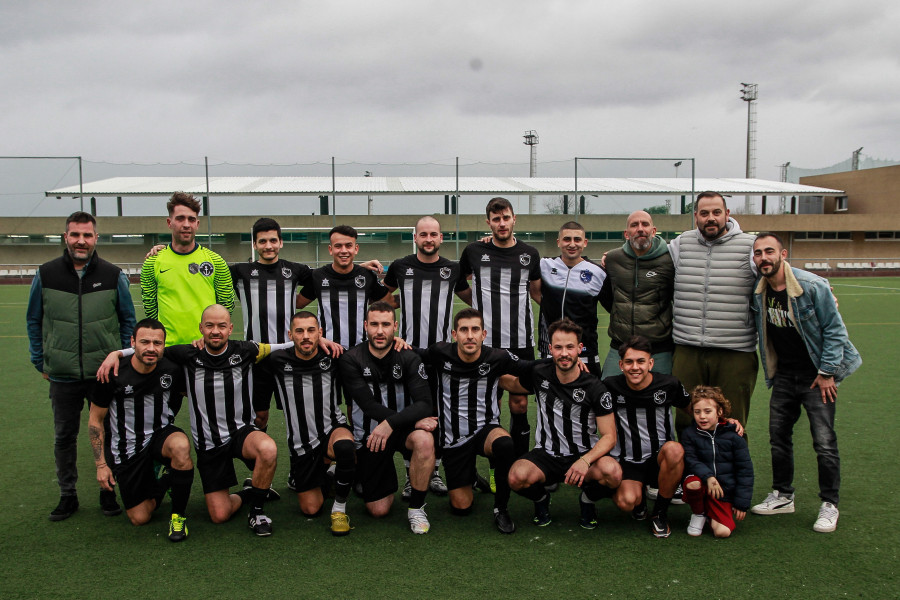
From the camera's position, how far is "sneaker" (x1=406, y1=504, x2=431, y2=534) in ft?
10.8

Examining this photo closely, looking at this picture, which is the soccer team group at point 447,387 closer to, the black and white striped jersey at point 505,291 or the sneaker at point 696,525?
the sneaker at point 696,525

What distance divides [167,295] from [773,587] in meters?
3.52

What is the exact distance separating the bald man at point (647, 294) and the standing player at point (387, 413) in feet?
4.26

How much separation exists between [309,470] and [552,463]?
133cm

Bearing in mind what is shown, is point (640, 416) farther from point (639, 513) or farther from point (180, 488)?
point (180, 488)

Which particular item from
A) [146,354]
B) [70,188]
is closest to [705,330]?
[146,354]

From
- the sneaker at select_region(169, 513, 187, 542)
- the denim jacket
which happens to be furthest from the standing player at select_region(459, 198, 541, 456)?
the sneaker at select_region(169, 513, 187, 542)

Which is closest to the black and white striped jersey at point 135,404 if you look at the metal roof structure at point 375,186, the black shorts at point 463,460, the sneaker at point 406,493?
the sneaker at point 406,493

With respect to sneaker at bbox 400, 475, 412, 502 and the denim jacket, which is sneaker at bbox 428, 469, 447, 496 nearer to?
sneaker at bbox 400, 475, 412, 502

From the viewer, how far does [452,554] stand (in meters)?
3.04

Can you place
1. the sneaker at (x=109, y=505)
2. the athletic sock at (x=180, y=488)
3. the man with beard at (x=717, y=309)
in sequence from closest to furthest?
1. the athletic sock at (x=180, y=488)
2. the sneaker at (x=109, y=505)
3. the man with beard at (x=717, y=309)

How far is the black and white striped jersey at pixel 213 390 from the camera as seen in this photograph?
3.60 meters

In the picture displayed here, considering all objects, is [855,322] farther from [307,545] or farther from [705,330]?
[307,545]

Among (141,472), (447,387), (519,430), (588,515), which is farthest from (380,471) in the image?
(141,472)
